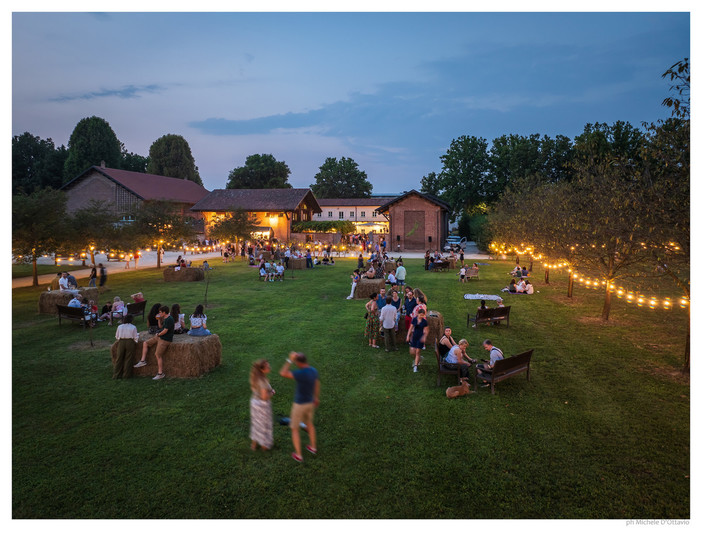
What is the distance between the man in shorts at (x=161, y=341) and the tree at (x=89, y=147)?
2655 inches

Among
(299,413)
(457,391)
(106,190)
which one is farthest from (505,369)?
(106,190)

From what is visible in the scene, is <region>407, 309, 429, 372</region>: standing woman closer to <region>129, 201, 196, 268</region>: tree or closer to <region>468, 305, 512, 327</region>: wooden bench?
<region>468, 305, 512, 327</region>: wooden bench

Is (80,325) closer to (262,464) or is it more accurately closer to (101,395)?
(101,395)

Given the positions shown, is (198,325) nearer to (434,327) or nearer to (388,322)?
(388,322)

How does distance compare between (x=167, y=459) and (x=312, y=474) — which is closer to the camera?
(x=312, y=474)

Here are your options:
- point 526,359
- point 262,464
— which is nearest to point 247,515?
point 262,464

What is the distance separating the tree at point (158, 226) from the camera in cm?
2766

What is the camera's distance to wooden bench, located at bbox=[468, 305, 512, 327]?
1380cm

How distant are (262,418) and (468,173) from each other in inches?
2295

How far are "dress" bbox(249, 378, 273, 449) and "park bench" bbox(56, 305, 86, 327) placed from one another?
1037 centimetres

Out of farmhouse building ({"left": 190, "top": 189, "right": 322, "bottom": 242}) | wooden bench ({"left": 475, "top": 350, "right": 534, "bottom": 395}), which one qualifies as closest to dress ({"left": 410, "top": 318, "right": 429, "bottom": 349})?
wooden bench ({"left": 475, "top": 350, "right": 534, "bottom": 395})
